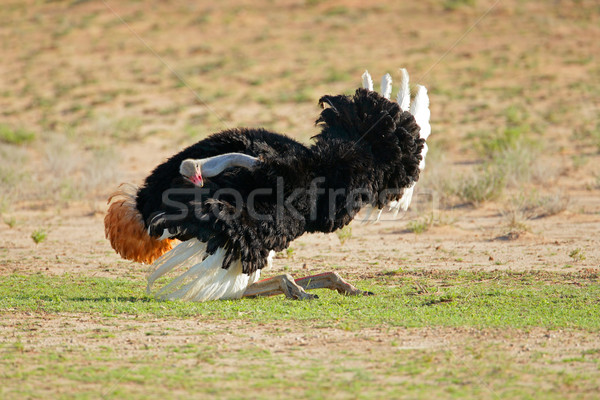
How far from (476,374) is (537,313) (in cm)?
170

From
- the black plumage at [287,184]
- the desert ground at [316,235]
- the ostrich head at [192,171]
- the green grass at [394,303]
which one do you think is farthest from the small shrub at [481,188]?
the ostrich head at [192,171]

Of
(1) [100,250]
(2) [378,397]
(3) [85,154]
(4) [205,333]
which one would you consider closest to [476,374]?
(2) [378,397]

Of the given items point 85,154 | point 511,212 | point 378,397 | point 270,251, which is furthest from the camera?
point 85,154

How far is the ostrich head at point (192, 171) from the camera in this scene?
6156 mm

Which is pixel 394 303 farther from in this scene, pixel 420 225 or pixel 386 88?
pixel 420 225

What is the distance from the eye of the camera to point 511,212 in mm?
11031

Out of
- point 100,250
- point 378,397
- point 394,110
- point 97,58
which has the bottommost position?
point 378,397

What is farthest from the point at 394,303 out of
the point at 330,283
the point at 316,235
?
the point at 316,235

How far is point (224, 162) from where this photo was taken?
6.38m

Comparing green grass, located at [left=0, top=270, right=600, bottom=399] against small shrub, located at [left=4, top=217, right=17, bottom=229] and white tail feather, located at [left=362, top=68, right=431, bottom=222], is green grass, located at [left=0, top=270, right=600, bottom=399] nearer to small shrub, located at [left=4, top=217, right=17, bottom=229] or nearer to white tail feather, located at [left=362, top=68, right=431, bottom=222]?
white tail feather, located at [left=362, top=68, right=431, bottom=222]

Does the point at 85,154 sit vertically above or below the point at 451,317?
above

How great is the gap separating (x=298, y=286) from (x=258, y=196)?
3.19 ft

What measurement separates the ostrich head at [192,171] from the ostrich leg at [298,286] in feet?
4.33

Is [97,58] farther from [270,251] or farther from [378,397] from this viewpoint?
[378,397]
